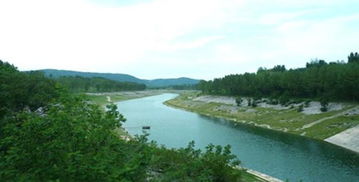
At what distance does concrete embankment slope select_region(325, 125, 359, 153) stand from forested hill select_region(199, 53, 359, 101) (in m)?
20.2

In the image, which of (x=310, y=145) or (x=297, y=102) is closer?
(x=310, y=145)

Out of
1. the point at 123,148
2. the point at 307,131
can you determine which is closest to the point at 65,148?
the point at 123,148

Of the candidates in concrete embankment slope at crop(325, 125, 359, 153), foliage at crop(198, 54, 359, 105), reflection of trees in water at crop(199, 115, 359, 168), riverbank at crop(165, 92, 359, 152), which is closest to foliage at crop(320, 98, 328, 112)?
riverbank at crop(165, 92, 359, 152)

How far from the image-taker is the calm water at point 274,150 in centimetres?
4279

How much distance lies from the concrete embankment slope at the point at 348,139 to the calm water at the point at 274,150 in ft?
5.30

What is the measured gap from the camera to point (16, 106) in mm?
48375

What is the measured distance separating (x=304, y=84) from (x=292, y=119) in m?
20.9

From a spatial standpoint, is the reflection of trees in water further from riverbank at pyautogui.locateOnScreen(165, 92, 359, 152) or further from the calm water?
riverbank at pyautogui.locateOnScreen(165, 92, 359, 152)

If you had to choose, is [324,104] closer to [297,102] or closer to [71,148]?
[297,102]

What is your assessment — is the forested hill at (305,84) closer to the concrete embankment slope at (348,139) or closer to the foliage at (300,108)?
the foliage at (300,108)

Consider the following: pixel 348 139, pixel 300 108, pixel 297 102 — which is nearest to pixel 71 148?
pixel 348 139

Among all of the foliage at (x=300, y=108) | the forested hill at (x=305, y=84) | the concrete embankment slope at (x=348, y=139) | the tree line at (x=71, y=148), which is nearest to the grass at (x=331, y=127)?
the concrete embankment slope at (x=348, y=139)

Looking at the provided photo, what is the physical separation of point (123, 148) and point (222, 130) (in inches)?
2610

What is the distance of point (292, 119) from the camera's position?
7994 cm
